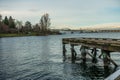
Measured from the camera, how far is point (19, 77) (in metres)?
22.5

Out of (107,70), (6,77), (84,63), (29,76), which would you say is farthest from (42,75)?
(84,63)

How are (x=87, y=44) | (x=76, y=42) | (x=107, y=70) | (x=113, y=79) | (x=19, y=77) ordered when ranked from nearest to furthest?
(x=113, y=79), (x=19, y=77), (x=107, y=70), (x=87, y=44), (x=76, y=42)

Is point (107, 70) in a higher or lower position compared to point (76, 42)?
lower

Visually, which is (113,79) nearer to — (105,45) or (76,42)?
(105,45)

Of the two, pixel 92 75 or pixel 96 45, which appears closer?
pixel 92 75

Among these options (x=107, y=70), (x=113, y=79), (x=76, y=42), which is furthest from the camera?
(x=76, y=42)

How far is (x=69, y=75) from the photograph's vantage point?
76.4ft

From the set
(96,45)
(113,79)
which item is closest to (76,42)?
(96,45)

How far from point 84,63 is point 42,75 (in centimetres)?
863

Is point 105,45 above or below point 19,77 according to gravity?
above

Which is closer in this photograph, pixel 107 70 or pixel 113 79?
pixel 113 79

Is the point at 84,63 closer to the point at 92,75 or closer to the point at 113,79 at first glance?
the point at 92,75

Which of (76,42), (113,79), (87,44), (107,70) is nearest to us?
(113,79)

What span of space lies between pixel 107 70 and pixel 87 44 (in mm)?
5754
